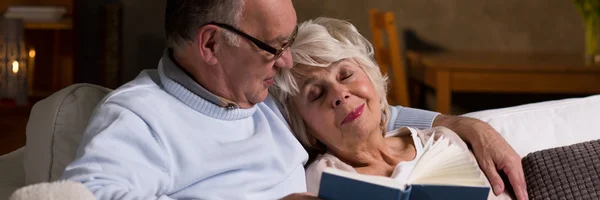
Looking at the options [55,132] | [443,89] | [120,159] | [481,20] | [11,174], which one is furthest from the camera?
[481,20]

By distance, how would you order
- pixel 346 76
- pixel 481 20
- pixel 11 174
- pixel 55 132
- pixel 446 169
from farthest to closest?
1. pixel 481 20
2. pixel 346 76
3. pixel 11 174
4. pixel 55 132
5. pixel 446 169

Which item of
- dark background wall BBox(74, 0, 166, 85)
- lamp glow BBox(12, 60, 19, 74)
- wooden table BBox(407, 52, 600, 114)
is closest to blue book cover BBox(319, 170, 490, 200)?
lamp glow BBox(12, 60, 19, 74)

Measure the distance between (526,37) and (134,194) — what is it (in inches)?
152

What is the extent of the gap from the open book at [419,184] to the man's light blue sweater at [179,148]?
0.30 metres

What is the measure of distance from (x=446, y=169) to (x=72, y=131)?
666 millimetres

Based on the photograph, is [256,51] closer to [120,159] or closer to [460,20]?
[120,159]

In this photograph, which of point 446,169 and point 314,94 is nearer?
point 446,169

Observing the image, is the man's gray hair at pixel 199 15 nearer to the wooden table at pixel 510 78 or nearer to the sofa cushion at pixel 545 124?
the sofa cushion at pixel 545 124

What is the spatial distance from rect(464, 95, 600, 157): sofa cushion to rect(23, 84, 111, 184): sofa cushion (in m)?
0.95

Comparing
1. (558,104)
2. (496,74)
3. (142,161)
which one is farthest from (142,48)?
(142,161)

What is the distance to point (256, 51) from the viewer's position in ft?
5.24

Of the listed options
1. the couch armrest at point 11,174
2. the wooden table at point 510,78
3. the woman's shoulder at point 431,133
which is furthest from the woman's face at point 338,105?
the wooden table at point 510,78

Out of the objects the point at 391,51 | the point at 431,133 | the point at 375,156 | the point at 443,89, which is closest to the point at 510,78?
the point at 443,89

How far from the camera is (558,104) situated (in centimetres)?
215
